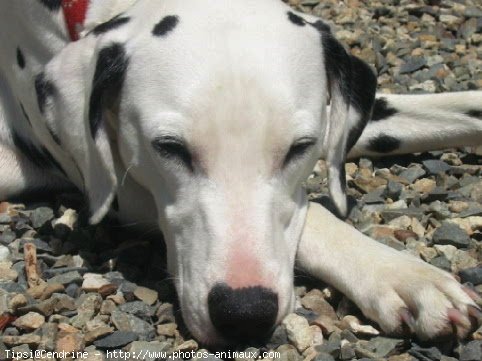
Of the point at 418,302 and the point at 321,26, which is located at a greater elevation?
the point at 321,26

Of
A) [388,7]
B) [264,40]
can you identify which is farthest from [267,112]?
[388,7]

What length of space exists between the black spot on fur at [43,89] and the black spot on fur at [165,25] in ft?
1.56

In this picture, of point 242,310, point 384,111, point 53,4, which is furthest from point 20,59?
point 242,310

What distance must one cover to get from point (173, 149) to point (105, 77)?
0.39 m

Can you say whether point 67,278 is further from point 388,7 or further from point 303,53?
point 388,7

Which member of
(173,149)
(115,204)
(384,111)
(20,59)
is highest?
(173,149)

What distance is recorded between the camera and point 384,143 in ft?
15.2

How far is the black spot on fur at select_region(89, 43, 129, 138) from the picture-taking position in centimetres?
336

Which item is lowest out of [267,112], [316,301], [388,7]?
[388,7]

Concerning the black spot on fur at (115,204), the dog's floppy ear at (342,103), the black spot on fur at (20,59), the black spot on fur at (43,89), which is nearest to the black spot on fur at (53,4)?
the black spot on fur at (20,59)

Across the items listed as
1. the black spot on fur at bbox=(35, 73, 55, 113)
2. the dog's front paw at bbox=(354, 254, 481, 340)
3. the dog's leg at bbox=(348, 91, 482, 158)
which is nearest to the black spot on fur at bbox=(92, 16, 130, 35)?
the black spot on fur at bbox=(35, 73, 55, 113)

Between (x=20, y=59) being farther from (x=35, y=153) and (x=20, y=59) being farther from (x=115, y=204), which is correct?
(x=115, y=204)

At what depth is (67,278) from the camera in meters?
3.59

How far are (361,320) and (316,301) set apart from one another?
19 centimetres
